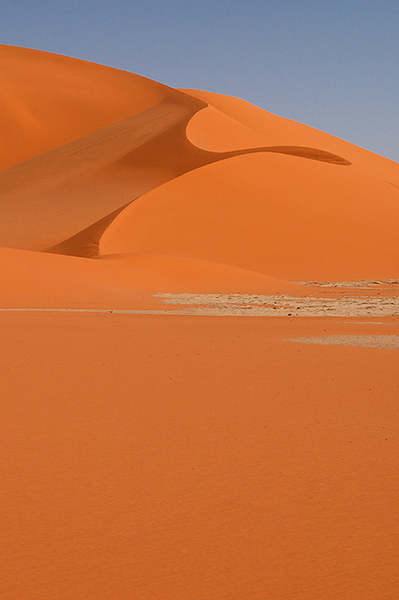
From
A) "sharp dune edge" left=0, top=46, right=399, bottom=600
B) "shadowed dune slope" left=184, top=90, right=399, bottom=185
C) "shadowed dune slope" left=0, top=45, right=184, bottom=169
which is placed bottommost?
"sharp dune edge" left=0, top=46, right=399, bottom=600

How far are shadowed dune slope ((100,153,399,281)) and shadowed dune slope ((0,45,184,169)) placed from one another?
1960cm

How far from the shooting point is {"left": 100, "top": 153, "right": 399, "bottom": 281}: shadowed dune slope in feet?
113

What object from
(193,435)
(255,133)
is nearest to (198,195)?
(255,133)

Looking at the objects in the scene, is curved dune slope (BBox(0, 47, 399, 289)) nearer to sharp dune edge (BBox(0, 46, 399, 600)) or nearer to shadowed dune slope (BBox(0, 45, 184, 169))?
shadowed dune slope (BBox(0, 45, 184, 169))

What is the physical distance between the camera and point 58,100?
58812 millimetres

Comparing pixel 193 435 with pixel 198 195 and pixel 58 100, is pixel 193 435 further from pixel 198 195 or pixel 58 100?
pixel 58 100

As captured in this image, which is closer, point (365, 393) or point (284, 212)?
point (365, 393)

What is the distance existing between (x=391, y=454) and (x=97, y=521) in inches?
78.5

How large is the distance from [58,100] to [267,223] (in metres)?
29.2

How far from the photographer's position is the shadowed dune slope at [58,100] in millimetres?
55594

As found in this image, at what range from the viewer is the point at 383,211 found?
40094 mm

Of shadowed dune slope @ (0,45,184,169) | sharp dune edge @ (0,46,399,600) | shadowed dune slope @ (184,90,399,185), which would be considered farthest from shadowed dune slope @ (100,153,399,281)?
shadowed dune slope @ (0,45,184,169)

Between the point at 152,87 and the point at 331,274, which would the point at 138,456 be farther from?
the point at 152,87

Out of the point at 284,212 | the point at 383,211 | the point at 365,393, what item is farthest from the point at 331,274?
the point at 365,393
